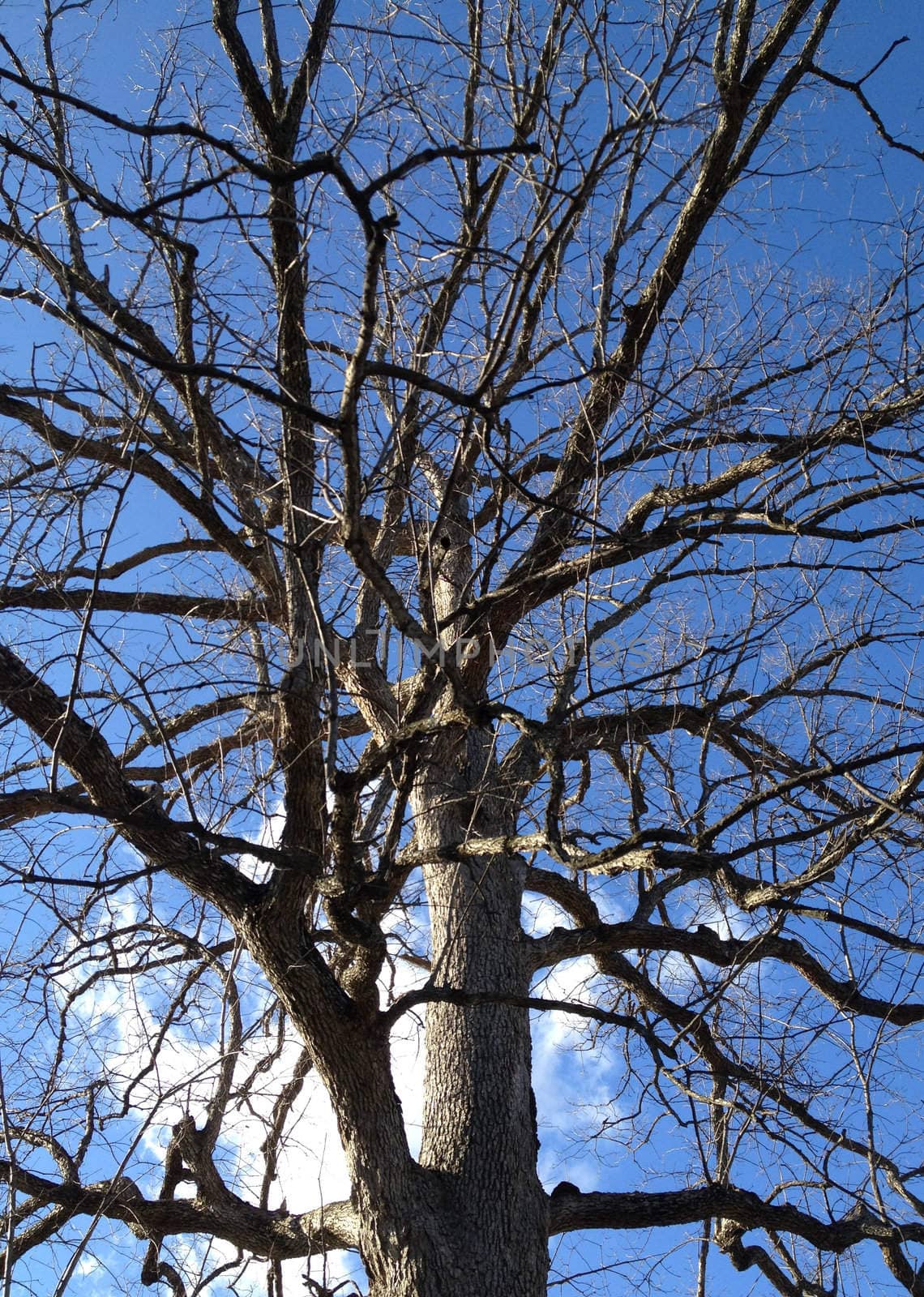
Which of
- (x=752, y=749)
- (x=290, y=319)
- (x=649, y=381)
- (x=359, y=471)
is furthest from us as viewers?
(x=752, y=749)

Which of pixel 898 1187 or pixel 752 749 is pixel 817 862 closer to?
pixel 898 1187

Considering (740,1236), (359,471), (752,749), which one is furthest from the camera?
(752,749)

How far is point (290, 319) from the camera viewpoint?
115 inches

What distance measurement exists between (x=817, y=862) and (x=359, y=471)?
1.79 metres

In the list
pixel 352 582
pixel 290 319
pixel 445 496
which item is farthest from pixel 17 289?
pixel 445 496

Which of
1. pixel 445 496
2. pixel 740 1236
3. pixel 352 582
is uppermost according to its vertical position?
pixel 352 582

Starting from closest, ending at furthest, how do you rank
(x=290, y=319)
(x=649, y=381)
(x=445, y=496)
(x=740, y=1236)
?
(x=445, y=496), (x=290, y=319), (x=649, y=381), (x=740, y=1236)

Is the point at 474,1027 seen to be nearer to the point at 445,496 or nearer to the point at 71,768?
the point at 71,768

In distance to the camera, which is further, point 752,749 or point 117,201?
point 752,749

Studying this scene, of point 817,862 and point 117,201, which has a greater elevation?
point 117,201

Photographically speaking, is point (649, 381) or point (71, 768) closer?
point (71, 768)

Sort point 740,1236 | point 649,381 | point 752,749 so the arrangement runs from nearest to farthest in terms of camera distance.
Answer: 1. point 649,381
2. point 740,1236
3. point 752,749

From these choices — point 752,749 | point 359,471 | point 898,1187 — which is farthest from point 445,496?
point 752,749

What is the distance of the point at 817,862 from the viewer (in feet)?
9.81
